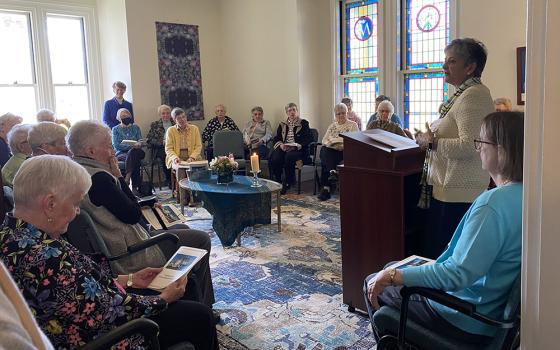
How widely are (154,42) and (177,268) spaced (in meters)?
6.05

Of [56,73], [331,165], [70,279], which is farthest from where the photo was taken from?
[56,73]

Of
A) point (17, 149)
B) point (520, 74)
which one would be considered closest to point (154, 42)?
point (17, 149)

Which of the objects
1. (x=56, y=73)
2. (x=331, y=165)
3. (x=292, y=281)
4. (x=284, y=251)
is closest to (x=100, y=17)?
(x=56, y=73)

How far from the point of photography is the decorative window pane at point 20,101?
22.1ft

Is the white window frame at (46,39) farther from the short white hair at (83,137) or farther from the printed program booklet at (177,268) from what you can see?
the printed program booklet at (177,268)

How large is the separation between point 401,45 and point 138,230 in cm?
500

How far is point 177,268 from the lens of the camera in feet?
6.89

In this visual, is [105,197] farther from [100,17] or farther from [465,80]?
[100,17]

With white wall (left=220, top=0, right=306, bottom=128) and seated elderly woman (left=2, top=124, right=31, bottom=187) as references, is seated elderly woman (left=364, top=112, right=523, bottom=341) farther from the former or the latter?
white wall (left=220, top=0, right=306, bottom=128)

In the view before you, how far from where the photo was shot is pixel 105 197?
7.28 feet

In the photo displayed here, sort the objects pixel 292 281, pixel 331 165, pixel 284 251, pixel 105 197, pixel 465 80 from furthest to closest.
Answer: pixel 331 165
pixel 284 251
pixel 292 281
pixel 465 80
pixel 105 197

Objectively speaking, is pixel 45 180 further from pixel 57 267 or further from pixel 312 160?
pixel 312 160

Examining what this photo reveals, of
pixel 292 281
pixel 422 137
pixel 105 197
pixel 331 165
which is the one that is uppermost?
pixel 422 137

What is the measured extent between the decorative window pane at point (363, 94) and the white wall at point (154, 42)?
246 cm
